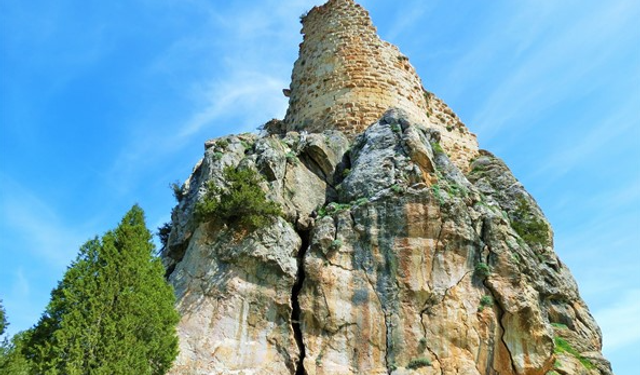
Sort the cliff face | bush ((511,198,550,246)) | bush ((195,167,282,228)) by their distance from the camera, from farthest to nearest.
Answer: bush ((511,198,550,246)) < bush ((195,167,282,228)) < the cliff face

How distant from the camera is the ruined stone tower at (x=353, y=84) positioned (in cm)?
2025

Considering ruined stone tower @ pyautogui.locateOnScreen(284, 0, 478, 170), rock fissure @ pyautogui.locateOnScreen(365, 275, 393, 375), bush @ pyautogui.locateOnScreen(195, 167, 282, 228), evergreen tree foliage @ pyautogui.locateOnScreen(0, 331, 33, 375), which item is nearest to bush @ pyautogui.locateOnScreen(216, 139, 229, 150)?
bush @ pyautogui.locateOnScreen(195, 167, 282, 228)

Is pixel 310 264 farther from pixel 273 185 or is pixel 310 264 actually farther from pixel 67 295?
pixel 67 295

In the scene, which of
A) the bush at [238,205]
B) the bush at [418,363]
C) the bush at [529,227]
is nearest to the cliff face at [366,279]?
the bush at [418,363]

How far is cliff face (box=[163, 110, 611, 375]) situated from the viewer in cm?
1301

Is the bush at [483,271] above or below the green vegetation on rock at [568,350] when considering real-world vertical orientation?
above

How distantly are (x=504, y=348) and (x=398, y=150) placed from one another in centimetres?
547

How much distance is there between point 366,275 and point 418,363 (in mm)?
2226

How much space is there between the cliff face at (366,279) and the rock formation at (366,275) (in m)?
0.03

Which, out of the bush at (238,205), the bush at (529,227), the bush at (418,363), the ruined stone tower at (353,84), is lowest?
the bush at (418,363)

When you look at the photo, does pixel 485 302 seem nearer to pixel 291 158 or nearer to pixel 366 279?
pixel 366 279

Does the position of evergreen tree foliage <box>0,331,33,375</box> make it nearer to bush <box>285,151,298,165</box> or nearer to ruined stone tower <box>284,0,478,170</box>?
bush <box>285,151,298,165</box>

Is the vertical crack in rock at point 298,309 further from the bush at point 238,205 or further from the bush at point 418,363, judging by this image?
the bush at point 418,363

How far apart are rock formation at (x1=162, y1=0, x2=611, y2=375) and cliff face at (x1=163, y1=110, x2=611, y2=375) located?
0.09ft
